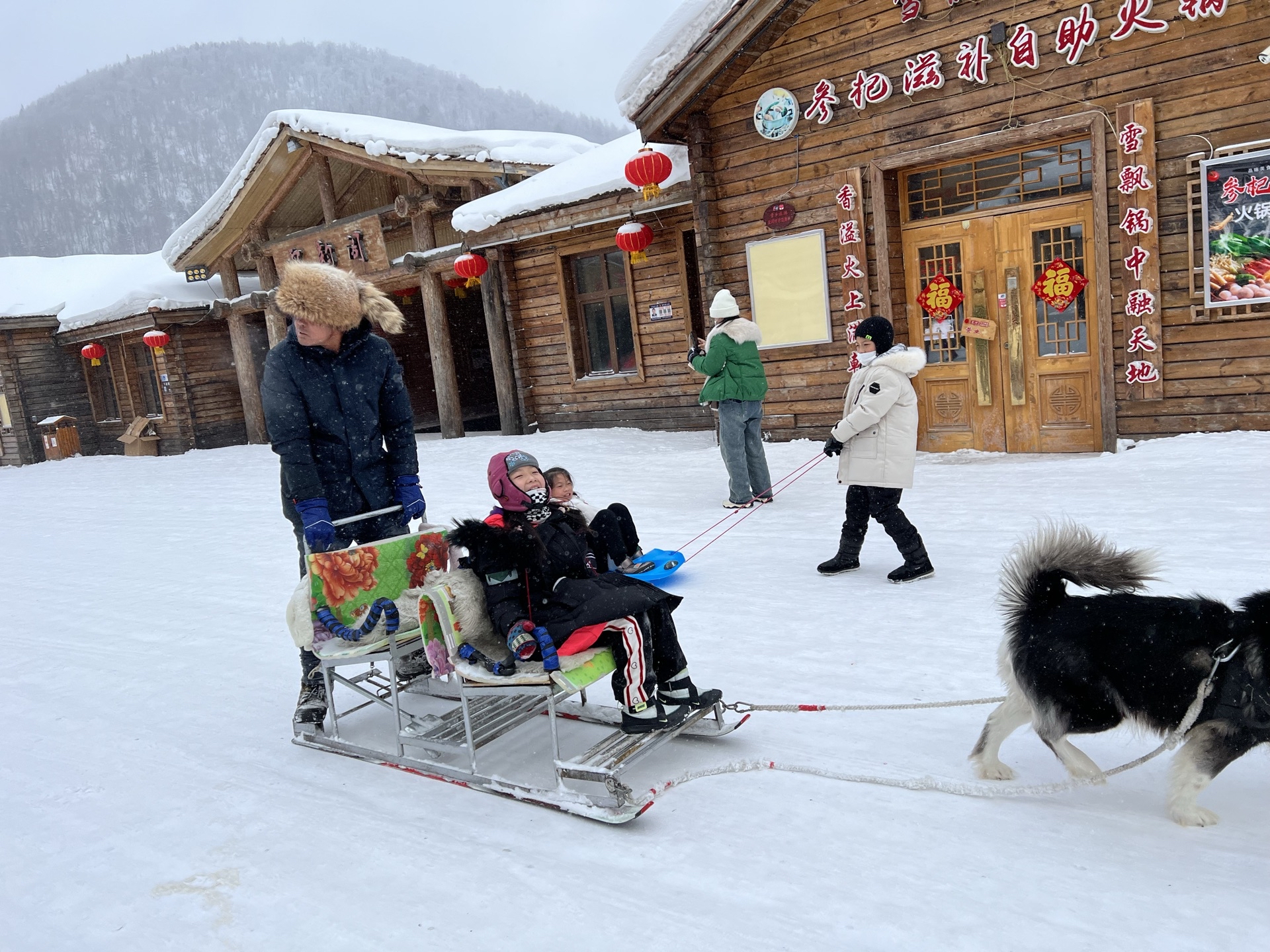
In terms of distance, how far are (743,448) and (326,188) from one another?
40.7ft

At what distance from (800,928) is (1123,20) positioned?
8.26m

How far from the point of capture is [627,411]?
1353 centimetres

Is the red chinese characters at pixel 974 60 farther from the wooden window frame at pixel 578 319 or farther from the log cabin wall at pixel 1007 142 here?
the wooden window frame at pixel 578 319

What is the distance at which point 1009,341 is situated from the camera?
28.5ft

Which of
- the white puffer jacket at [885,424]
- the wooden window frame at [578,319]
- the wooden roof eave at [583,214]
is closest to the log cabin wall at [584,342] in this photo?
the wooden window frame at [578,319]

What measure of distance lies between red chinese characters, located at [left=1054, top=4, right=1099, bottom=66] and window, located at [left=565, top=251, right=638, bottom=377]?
22.1 feet

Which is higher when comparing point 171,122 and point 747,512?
point 171,122

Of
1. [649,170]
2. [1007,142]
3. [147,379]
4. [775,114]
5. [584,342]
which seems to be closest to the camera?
[1007,142]

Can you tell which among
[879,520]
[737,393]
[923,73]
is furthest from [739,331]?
[923,73]

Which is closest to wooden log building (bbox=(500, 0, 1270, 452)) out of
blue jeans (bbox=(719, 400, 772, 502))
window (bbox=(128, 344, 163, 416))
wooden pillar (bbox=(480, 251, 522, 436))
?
blue jeans (bbox=(719, 400, 772, 502))

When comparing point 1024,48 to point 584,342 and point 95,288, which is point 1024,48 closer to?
point 584,342

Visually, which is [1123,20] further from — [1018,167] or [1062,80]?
[1018,167]

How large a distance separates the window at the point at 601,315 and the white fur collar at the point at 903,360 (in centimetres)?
816

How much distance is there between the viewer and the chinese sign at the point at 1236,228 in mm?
7113
